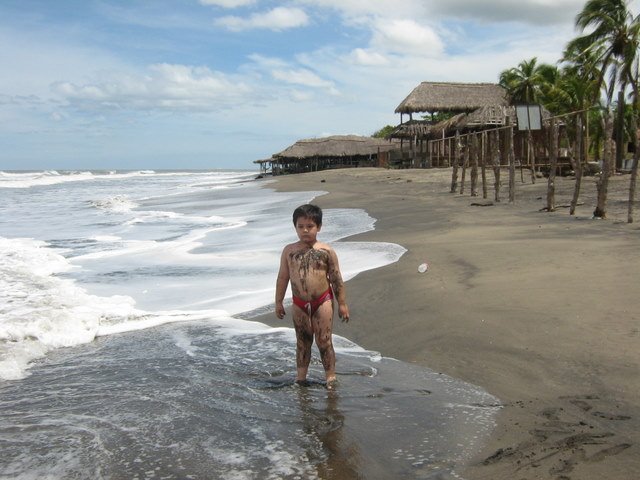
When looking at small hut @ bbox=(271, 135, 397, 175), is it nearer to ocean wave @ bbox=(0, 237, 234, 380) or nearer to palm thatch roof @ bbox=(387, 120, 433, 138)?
palm thatch roof @ bbox=(387, 120, 433, 138)

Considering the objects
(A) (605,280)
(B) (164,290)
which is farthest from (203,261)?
(A) (605,280)

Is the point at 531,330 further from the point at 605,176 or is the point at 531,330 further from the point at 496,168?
the point at 496,168

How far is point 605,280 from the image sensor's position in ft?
19.0

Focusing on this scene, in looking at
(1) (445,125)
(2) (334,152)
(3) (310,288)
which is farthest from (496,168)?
(2) (334,152)

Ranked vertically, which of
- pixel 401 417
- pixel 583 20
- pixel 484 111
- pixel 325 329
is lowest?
pixel 401 417

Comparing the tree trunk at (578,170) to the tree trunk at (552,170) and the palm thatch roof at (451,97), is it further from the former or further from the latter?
the palm thatch roof at (451,97)

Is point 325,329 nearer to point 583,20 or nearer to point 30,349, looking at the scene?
point 30,349

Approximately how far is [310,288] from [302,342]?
1.24 feet

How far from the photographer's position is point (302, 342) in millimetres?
4254

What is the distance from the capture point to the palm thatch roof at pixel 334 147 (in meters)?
60.1

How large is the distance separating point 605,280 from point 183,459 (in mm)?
4416

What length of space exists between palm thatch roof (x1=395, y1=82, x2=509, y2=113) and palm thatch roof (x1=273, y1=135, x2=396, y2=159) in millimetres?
16804

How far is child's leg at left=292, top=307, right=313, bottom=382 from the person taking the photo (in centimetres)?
420

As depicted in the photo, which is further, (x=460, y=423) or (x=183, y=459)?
(x=460, y=423)
